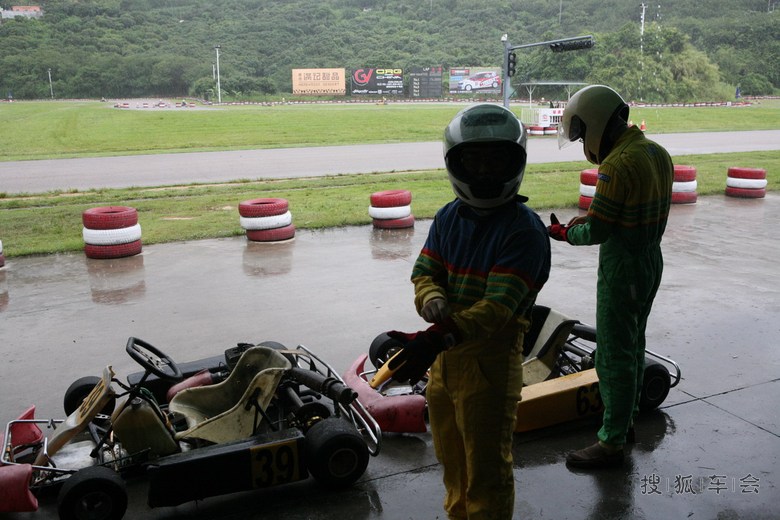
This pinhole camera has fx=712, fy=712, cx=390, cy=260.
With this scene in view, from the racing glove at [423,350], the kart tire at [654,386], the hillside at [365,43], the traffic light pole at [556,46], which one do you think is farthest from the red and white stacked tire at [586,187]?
the hillside at [365,43]

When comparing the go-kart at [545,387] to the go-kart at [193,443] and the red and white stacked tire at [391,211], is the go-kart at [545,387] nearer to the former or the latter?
the go-kart at [193,443]

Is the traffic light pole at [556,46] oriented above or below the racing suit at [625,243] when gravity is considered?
above

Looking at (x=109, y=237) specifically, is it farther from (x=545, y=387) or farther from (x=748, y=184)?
(x=748, y=184)

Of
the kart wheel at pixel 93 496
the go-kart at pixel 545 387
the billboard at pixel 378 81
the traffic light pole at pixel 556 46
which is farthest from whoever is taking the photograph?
the billboard at pixel 378 81

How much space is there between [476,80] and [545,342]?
83497 millimetres

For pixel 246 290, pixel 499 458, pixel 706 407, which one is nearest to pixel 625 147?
pixel 499 458

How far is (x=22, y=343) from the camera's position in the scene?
6.35 meters

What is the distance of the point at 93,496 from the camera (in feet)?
11.3

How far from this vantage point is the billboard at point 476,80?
84688 millimetres

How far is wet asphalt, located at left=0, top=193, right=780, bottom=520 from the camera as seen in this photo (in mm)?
3719

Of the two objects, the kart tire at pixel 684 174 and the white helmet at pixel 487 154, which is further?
the kart tire at pixel 684 174

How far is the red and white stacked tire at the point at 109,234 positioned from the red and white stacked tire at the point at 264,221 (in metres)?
1.60

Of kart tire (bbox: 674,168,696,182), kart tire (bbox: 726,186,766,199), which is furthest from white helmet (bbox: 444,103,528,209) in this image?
kart tire (bbox: 726,186,766,199)

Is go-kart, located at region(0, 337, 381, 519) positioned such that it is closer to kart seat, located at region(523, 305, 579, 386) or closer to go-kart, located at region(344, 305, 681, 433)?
go-kart, located at region(344, 305, 681, 433)
